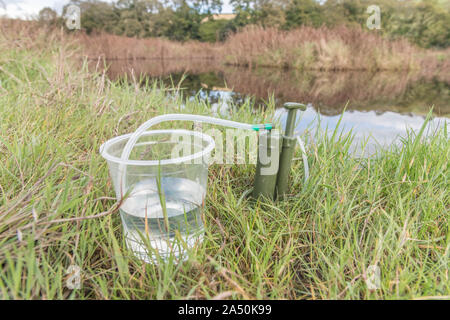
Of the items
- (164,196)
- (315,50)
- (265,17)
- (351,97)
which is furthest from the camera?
(265,17)

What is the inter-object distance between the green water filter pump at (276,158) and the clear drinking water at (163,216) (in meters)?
A: 0.25

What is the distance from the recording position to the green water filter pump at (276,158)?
0.98 metres

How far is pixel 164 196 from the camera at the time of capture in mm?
754

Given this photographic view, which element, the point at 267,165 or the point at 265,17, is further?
the point at 265,17

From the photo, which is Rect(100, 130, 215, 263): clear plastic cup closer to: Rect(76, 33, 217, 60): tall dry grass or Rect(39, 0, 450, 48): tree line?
Rect(76, 33, 217, 60): tall dry grass

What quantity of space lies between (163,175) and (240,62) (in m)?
8.37

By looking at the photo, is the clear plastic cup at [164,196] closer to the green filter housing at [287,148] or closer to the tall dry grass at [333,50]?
the green filter housing at [287,148]

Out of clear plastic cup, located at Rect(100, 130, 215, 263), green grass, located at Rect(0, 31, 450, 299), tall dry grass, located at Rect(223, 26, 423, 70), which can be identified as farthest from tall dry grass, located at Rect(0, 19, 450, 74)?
clear plastic cup, located at Rect(100, 130, 215, 263)

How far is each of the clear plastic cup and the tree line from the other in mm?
9435

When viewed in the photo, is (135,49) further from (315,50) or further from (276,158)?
(276,158)

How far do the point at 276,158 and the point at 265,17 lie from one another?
60.9 feet

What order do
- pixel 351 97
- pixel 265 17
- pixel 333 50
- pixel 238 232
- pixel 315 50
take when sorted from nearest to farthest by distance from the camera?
pixel 238 232 < pixel 351 97 < pixel 333 50 < pixel 315 50 < pixel 265 17

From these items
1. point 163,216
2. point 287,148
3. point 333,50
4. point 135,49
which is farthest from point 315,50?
point 163,216

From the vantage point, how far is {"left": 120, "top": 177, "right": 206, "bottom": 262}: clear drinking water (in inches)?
32.0
